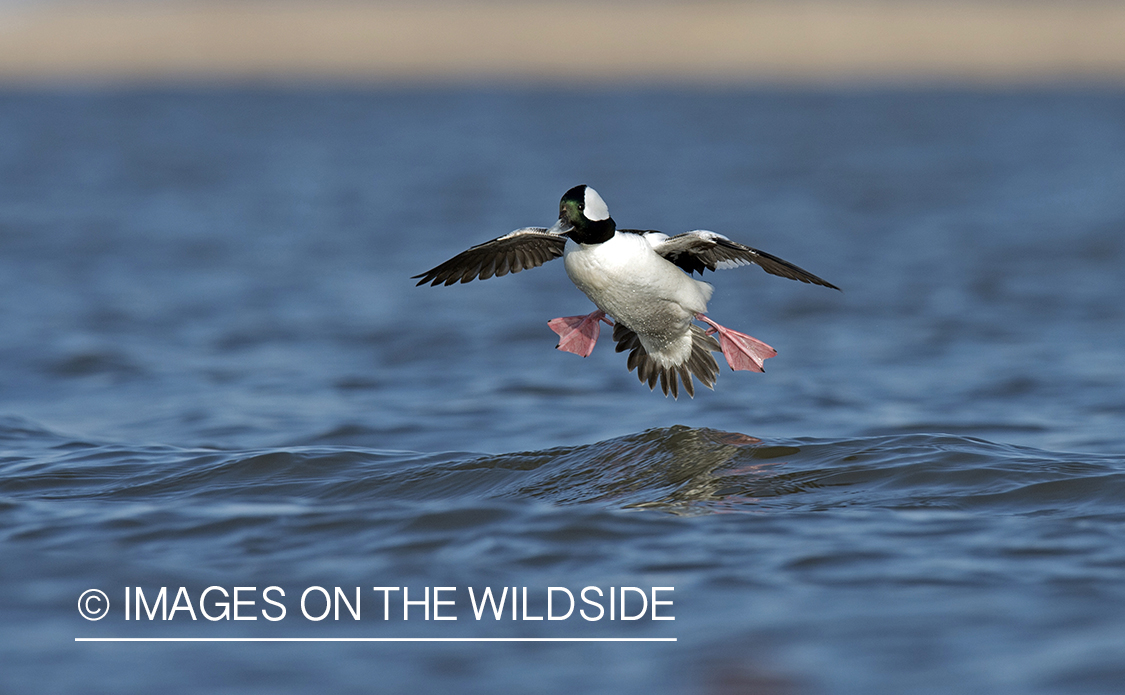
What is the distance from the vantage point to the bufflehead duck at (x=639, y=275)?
6.82m

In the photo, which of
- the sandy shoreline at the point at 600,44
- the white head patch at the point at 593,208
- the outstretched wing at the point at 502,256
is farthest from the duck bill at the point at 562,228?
the sandy shoreline at the point at 600,44

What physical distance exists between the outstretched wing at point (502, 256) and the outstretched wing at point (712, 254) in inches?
24.4

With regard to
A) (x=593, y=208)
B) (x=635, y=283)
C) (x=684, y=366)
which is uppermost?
(x=593, y=208)

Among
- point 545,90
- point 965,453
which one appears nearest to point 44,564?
point 965,453

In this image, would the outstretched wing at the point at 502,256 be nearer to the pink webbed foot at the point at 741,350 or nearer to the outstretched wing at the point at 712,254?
the outstretched wing at the point at 712,254

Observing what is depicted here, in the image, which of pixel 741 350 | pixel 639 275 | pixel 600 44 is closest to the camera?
pixel 639 275

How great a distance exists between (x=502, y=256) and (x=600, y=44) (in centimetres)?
8112

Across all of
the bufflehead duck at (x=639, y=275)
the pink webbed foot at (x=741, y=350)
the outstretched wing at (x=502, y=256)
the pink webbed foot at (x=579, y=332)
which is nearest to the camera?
the bufflehead duck at (x=639, y=275)

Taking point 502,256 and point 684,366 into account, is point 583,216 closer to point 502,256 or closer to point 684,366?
point 502,256

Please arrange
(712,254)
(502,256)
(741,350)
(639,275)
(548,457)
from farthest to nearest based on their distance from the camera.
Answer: (741,350) → (502,256) → (548,457) → (712,254) → (639,275)

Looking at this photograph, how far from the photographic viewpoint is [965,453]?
688 centimetres

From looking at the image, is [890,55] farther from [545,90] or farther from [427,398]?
[427,398]

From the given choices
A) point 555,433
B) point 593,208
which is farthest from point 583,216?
point 555,433

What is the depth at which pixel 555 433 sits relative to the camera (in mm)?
8172
